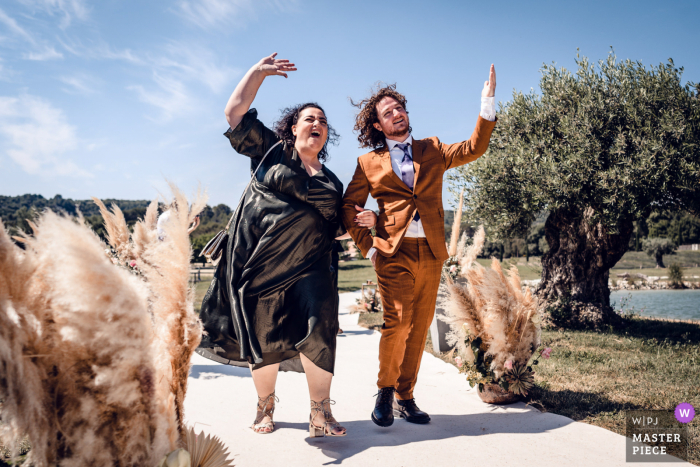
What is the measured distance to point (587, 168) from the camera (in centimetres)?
646

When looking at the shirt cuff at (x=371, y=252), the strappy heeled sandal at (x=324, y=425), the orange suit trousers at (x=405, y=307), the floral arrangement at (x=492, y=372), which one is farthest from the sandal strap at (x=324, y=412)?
the floral arrangement at (x=492, y=372)

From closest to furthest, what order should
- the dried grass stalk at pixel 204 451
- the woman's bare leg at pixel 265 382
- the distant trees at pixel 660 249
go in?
the dried grass stalk at pixel 204 451 → the woman's bare leg at pixel 265 382 → the distant trees at pixel 660 249

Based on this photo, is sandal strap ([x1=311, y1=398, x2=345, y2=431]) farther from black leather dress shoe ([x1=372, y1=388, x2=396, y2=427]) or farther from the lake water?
the lake water

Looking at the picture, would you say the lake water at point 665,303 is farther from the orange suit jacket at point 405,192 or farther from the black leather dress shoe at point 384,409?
the black leather dress shoe at point 384,409

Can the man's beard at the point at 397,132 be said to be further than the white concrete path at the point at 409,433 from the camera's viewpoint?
Yes

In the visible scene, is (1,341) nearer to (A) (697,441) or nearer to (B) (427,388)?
(A) (697,441)

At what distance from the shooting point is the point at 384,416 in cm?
287

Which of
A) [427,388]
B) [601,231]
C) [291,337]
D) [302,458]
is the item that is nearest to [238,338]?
[291,337]

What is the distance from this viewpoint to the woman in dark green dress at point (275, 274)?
→ 101 inches

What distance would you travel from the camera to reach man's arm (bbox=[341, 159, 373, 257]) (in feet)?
9.82

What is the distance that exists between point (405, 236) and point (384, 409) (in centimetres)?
124

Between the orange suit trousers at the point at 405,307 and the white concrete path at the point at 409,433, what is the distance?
362mm

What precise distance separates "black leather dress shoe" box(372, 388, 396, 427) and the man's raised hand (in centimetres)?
227

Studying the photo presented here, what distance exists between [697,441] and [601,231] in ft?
18.8
